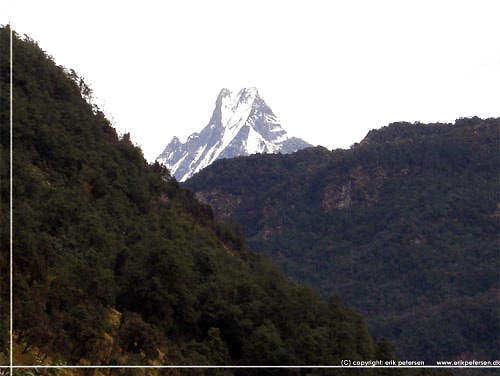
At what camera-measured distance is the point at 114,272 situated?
2850cm

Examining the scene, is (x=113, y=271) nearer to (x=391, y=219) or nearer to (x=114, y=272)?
(x=114, y=272)

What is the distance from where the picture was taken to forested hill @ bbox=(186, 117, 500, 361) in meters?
75.9

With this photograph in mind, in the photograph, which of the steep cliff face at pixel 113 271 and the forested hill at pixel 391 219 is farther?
the forested hill at pixel 391 219

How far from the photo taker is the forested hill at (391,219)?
75.9 m

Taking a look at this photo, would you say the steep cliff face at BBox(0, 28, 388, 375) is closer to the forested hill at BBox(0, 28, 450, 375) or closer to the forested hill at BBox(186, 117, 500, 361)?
the forested hill at BBox(0, 28, 450, 375)

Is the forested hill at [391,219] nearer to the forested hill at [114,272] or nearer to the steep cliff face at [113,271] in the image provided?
the steep cliff face at [113,271]

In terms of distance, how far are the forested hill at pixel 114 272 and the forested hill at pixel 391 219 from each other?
3252 cm

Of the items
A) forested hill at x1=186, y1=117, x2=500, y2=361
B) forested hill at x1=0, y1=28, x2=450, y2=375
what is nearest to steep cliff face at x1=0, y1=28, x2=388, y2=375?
forested hill at x1=0, y1=28, x2=450, y2=375

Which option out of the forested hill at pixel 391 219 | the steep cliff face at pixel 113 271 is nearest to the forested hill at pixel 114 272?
the steep cliff face at pixel 113 271

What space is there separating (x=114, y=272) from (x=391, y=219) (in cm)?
7393

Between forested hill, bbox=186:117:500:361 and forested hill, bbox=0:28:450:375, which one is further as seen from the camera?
forested hill, bbox=186:117:500:361

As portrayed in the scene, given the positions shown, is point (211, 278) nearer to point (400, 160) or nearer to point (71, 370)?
point (71, 370)

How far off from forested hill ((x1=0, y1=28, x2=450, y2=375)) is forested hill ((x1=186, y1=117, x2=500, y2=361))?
32516mm

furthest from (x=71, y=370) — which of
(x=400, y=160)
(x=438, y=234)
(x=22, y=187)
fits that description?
(x=400, y=160)
